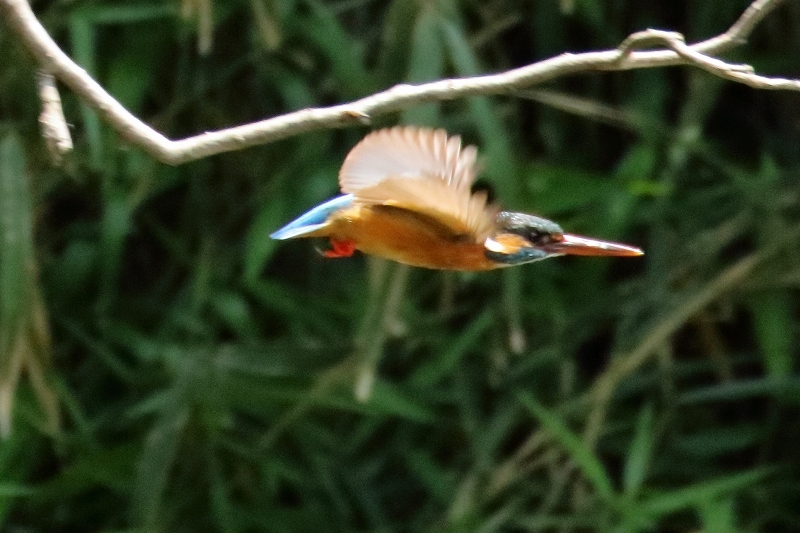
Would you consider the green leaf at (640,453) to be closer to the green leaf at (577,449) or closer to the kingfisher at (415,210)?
the green leaf at (577,449)

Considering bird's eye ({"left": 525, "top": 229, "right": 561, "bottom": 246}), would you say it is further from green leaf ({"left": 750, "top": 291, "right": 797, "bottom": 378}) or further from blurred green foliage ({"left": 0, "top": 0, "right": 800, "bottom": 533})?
green leaf ({"left": 750, "top": 291, "right": 797, "bottom": 378})

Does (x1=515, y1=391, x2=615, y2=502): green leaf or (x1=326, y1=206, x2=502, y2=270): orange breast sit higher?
(x1=326, y1=206, x2=502, y2=270): orange breast

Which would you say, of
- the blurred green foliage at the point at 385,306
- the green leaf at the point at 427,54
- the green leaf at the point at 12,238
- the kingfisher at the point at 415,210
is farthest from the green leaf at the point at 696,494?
the kingfisher at the point at 415,210

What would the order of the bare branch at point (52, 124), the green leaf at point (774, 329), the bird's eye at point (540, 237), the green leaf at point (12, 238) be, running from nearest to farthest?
1. the bare branch at point (52, 124)
2. the bird's eye at point (540, 237)
3. the green leaf at point (12, 238)
4. the green leaf at point (774, 329)

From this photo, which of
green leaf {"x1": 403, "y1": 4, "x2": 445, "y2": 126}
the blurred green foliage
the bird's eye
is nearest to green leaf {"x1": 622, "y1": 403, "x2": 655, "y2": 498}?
the blurred green foliage

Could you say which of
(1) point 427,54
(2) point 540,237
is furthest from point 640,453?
(2) point 540,237

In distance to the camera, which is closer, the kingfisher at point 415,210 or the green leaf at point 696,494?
the kingfisher at point 415,210

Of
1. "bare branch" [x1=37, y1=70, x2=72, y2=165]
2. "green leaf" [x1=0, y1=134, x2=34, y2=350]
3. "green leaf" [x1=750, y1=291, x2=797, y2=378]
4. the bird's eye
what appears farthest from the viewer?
"green leaf" [x1=750, y1=291, x2=797, y2=378]

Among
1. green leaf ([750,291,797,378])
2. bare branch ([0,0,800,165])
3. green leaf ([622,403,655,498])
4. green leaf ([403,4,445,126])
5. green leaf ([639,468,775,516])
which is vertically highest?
green leaf ([403,4,445,126])
